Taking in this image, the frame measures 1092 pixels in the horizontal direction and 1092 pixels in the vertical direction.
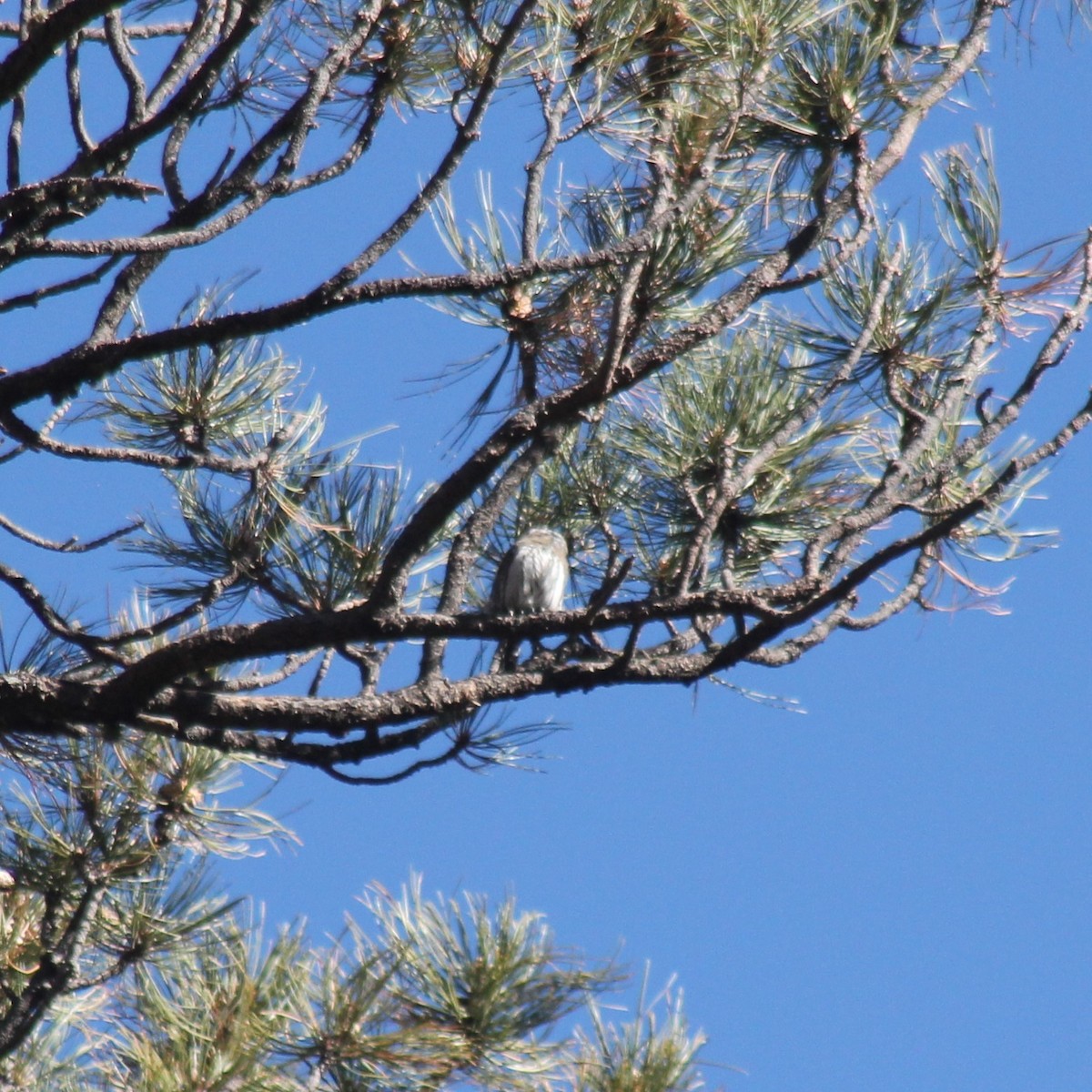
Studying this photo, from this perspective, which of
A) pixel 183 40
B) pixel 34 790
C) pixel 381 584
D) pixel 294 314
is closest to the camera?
pixel 294 314

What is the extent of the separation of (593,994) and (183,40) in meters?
1.54

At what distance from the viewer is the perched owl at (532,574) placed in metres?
2.51

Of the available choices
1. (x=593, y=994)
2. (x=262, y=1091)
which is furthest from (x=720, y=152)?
(x=262, y=1091)

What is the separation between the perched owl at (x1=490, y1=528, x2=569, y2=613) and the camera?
2512mm

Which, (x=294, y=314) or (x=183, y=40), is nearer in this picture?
(x=294, y=314)

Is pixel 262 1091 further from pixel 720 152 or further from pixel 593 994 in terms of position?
pixel 720 152

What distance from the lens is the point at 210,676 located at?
80.7 inches

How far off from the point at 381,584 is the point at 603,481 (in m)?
0.89

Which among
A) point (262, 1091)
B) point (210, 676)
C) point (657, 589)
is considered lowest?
point (262, 1091)

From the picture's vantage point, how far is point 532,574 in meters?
2.61

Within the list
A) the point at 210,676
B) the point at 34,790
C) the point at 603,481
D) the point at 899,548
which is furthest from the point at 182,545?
the point at 899,548

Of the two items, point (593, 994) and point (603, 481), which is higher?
point (603, 481)

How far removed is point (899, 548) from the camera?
1.44 metres

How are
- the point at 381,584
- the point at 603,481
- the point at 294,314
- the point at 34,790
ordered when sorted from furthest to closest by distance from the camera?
the point at 603,481, the point at 34,790, the point at 381,584, the point at 294,314
